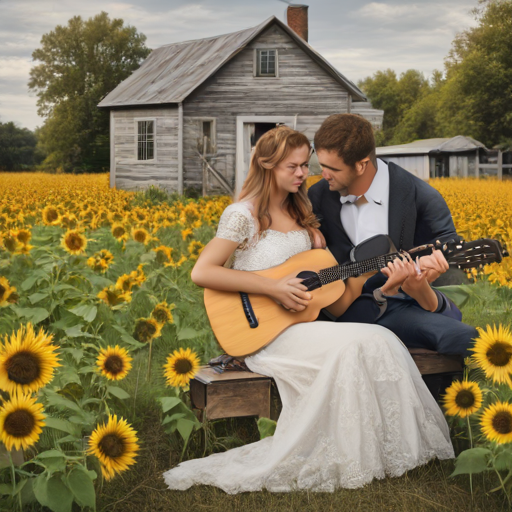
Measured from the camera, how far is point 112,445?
101 inches

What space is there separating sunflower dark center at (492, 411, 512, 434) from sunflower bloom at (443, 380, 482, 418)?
36 cm

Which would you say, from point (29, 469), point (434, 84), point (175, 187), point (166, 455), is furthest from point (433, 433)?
point (434, 84)

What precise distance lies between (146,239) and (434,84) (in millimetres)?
57255

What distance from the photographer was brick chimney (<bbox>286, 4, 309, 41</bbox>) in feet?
65.9

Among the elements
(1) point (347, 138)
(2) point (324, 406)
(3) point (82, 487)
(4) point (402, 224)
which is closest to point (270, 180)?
(1) point (347, 138)

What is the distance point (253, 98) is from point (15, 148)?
5.79 meters

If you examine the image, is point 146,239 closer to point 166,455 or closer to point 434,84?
point 166,455

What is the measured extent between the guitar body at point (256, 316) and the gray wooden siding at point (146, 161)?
573 inches

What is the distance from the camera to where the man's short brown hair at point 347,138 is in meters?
3.43

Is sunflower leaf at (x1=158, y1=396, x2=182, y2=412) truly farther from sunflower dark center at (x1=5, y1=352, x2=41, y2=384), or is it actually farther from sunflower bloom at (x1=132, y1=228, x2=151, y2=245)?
sunflower bloom at (x1=132, y1=228, x2=151, y2=245)

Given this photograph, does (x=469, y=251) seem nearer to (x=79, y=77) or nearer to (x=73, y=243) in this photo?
(x=73, y=243)

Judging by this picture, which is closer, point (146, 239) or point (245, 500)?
point (245, 500)

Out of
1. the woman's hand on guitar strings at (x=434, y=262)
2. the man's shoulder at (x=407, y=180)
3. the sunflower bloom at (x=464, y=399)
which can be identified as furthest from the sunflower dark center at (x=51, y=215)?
the sunflower bloom at (x=464, y=399)

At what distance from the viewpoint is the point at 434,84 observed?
5878cm
